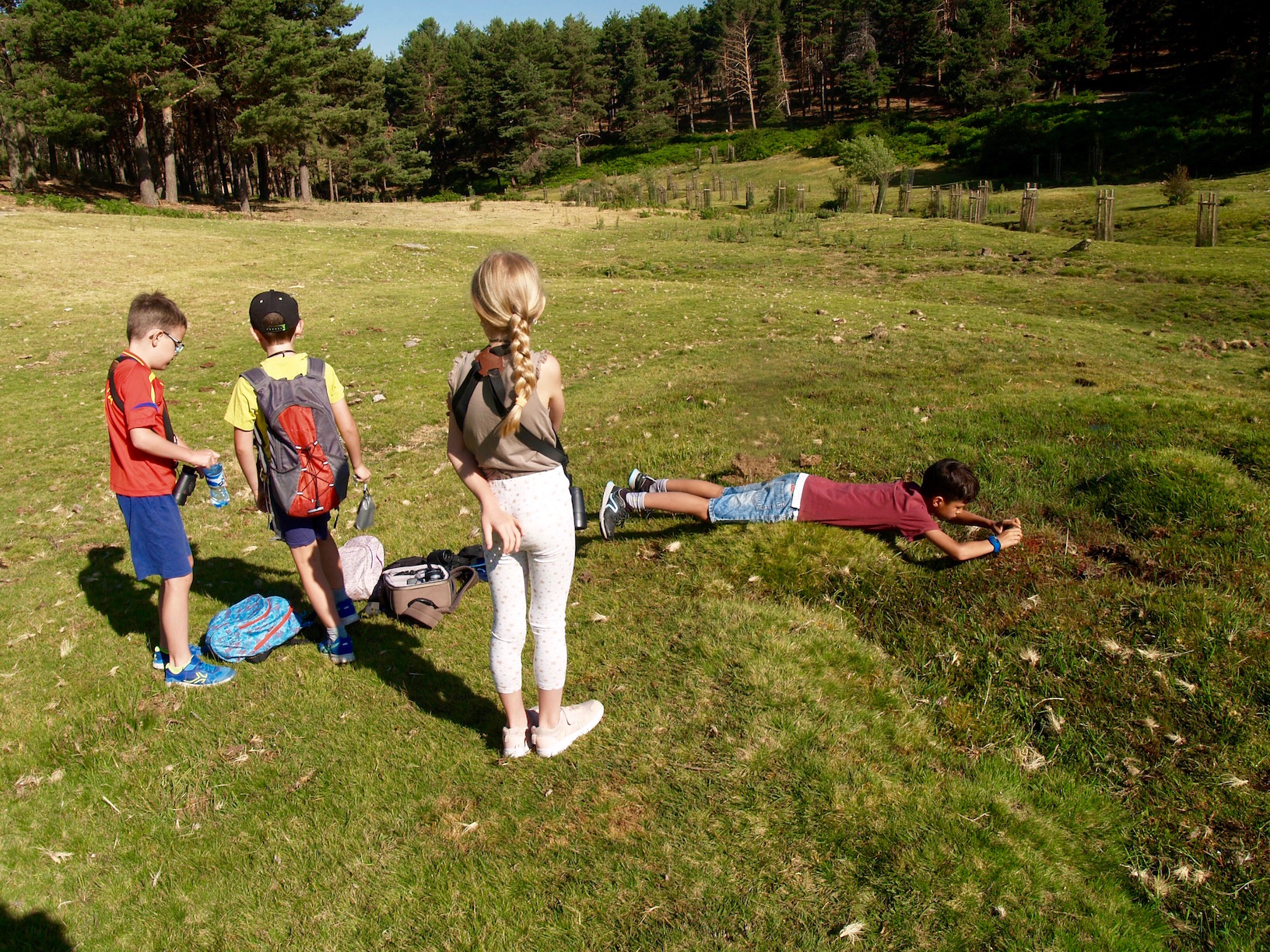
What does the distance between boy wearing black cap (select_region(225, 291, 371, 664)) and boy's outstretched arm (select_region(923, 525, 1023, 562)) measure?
3451mm

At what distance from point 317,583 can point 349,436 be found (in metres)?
0.97

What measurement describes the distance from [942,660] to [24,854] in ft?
14.9

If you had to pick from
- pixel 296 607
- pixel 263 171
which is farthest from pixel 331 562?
pixel 263 171

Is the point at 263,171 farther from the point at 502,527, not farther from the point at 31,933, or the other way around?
the point at 502,527

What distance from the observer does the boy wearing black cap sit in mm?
4434

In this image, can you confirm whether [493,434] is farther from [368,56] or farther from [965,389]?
[368,56]

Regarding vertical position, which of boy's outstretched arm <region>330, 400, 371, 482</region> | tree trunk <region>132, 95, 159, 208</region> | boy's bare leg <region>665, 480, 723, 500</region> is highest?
tree trunk <region>132, 95, 159, 208</region>

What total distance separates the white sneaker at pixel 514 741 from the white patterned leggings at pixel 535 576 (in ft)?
0.95

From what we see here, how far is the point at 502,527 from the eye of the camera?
3.25 m

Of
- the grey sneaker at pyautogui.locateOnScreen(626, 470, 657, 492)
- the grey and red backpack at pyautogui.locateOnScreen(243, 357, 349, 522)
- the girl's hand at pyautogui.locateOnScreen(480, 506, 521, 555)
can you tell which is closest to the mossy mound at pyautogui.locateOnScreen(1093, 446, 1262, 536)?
the grey sneaker at pyautogui.locateOnScreen(626, 470, 657, 492)

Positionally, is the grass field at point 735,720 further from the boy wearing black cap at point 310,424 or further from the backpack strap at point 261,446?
the backpack strap at point 261,446

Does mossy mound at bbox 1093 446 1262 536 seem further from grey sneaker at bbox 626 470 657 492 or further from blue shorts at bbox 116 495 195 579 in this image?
blue shorts at bbox 116 495 195 579

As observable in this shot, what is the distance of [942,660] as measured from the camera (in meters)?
4.49

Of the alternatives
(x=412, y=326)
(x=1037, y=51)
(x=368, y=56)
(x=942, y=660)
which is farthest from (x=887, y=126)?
(x=942, y=660)
